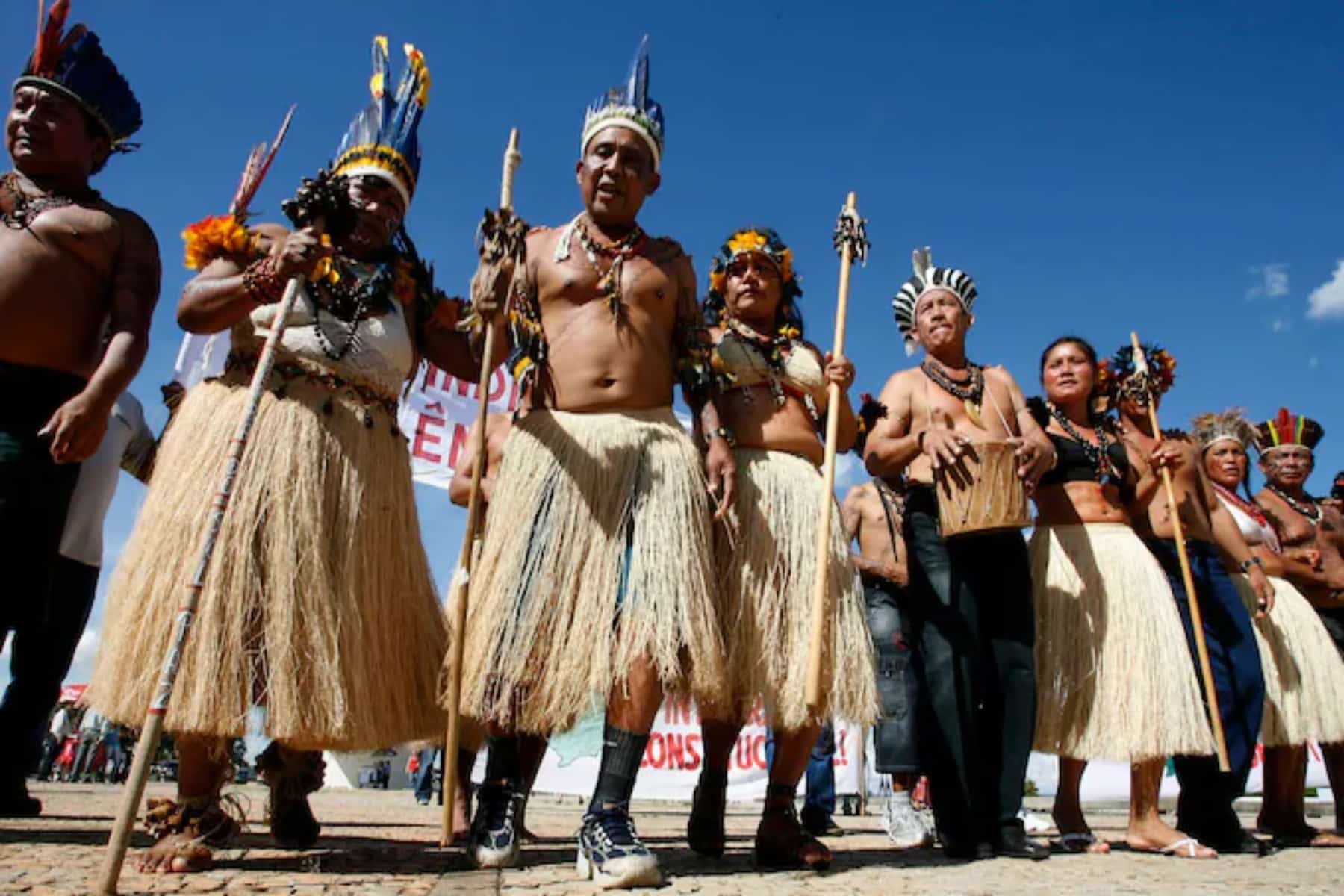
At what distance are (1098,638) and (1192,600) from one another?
1.59ft

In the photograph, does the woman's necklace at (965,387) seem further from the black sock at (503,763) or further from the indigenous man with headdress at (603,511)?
the black sock at (503,763)

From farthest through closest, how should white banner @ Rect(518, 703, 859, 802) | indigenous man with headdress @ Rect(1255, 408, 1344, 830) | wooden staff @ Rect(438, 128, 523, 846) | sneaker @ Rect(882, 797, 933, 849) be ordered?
1. white banner @ Rect(518, 703, 859, 802)
2. indigenous man with headdress @ Rect(1255, 408, 1344, 830)
3. sneaker @ Rect(882, 797, 933, 849)
4. wooden staff @ Rect(438, 128, 523, 846)

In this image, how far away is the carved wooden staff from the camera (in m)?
1.93

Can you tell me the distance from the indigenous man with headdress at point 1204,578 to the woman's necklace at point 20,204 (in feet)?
14.8

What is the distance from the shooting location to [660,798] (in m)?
10.9

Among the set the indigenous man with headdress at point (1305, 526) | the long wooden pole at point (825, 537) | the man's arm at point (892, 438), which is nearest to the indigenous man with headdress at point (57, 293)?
the long wooden pole at point (825, 537)

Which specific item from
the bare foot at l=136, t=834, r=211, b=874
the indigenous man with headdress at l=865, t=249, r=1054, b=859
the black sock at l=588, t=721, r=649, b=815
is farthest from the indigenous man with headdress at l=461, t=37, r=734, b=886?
the indigenous man with headdress at l=865, t=249, r=1054, b=859

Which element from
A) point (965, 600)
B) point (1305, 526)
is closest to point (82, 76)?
point (965, 600)

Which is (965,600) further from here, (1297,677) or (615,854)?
(1297,677)

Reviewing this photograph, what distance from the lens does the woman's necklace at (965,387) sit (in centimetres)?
390

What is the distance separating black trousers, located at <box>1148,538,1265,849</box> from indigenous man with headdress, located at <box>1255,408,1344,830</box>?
1.46 m

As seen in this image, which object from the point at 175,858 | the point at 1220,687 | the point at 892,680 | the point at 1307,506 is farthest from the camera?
the point at 1307,506

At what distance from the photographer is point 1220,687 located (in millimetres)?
4176

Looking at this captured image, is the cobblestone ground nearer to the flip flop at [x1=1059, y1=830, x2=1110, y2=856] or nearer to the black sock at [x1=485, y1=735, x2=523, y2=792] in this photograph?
the flip flop at [x1=1059, y1=830, x2=1110, y2=856]
